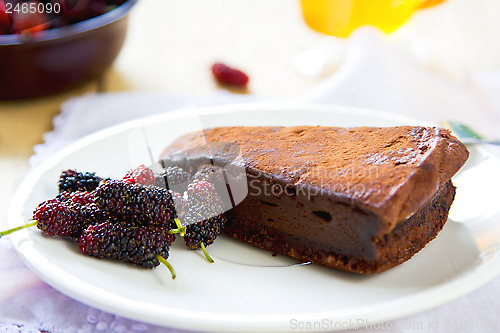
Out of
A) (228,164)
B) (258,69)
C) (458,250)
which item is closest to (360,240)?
(458,250)

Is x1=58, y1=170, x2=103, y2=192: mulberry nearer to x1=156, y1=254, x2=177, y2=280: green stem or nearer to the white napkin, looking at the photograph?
x1=156, y1=254, x2=177, y2=280: green stem

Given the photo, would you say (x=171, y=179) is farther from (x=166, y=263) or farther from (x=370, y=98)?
(x=370, y=98)

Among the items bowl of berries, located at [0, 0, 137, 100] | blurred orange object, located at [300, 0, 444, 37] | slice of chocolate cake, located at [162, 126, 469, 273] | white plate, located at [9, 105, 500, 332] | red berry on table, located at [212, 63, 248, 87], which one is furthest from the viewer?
red berry on table, located at [212, 63, 248, 87]

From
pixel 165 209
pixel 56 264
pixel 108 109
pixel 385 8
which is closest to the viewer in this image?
pixel 56 264

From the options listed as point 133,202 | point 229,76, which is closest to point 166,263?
point 133,202

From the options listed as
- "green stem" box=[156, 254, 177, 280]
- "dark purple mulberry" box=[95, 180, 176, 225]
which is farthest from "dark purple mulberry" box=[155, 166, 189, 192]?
"green stem" box=[156, 254, 177, 280]

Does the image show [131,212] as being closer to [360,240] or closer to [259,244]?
[259,244]
